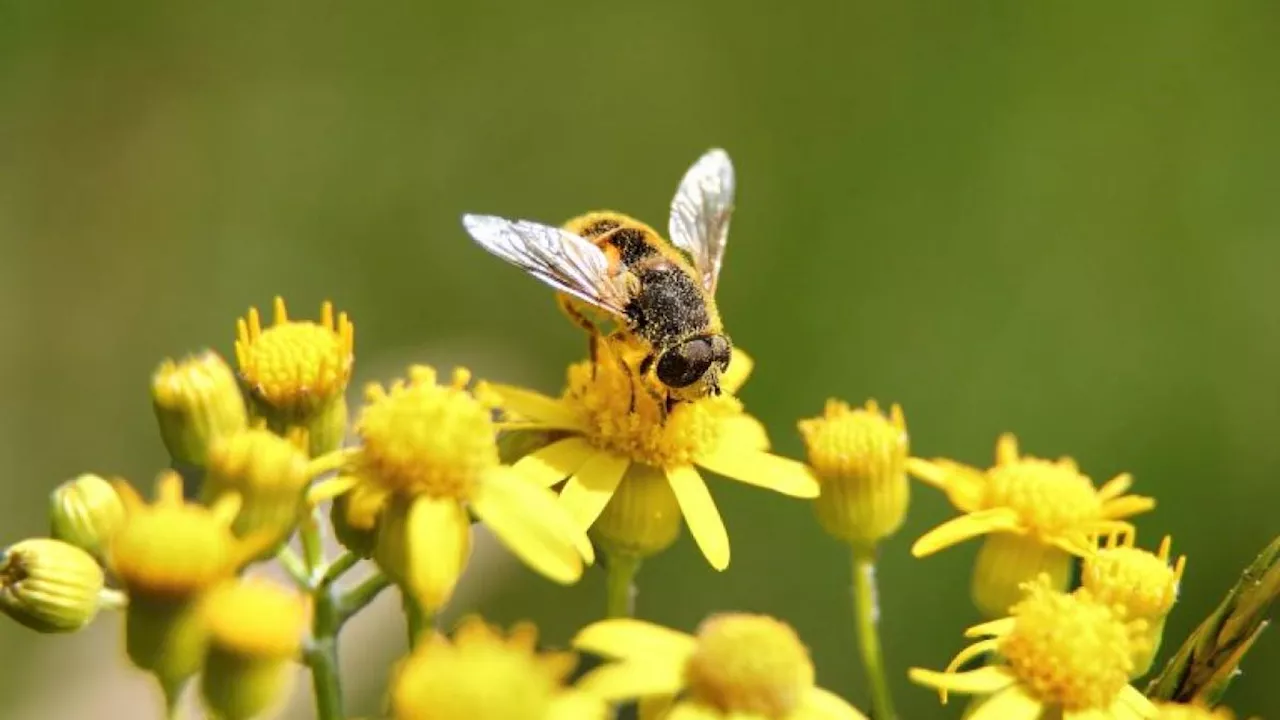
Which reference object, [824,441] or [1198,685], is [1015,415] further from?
[1198,685]

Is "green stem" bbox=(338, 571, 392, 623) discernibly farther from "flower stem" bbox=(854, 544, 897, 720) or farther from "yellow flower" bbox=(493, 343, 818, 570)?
"flower stem" bbox=(854, 544, 897, 720)

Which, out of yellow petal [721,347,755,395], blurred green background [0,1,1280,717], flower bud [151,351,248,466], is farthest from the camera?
blurred green background [0,1,1280,717]

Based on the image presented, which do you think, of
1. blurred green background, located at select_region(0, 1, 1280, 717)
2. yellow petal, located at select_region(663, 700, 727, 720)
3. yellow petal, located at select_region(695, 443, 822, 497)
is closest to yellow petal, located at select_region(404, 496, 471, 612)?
yellow petal, located at select_region(663, 700, 727, 720)

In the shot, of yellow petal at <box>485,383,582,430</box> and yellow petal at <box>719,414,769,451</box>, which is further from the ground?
yellow petal at <box>485,383,582,430</box>

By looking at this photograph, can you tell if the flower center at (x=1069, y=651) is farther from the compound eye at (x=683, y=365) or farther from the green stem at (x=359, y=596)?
the green stem at (x=359, y=596)

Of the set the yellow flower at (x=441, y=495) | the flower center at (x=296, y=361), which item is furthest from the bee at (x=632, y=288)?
the yellow flower at (x=441, y=495)

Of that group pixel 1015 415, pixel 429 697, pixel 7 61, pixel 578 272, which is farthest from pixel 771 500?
pixel 429 697

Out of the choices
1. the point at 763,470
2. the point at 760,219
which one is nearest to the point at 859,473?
the point at 763,470
